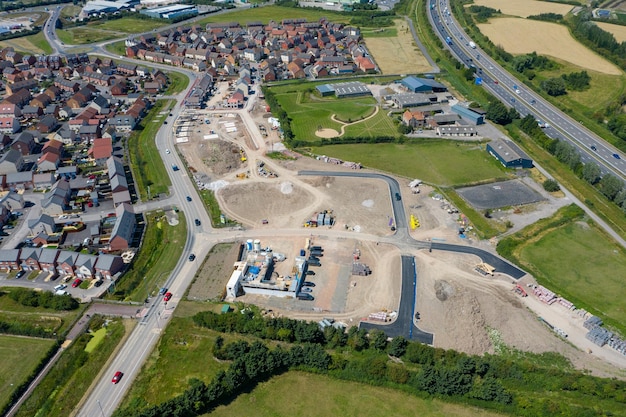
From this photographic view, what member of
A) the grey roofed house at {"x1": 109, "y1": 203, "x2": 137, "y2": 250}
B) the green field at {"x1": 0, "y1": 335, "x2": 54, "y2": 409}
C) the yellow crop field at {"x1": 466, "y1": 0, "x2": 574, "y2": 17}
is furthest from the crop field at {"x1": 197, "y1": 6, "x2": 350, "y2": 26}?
the green field at {"x1": 0, "y1": 335, "x2": 54, "y2": 409}

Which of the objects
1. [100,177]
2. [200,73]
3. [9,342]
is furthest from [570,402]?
[200,73]

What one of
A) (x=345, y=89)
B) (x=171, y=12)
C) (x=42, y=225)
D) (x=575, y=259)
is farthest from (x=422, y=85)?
(x=171, y=12)

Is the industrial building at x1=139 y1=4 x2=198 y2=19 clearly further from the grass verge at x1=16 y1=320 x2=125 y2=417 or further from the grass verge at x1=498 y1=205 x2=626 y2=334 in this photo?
the grass verge at x1=498 y1=205 x2=626 y2=334

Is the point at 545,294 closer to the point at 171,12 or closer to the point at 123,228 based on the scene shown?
the point at 123,228

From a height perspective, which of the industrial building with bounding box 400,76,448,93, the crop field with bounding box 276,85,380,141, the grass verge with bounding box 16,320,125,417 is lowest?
the grass verge with bounding box 16,320,125,417

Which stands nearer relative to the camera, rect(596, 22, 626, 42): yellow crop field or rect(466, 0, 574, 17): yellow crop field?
rect(596, 22, 626, 42): yellow crop field

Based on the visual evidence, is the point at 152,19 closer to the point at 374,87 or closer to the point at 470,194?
the point at 374,87

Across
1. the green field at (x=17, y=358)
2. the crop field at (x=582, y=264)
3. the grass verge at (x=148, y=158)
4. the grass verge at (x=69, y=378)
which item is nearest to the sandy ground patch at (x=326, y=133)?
the grass verge at (x=148, y=158)
